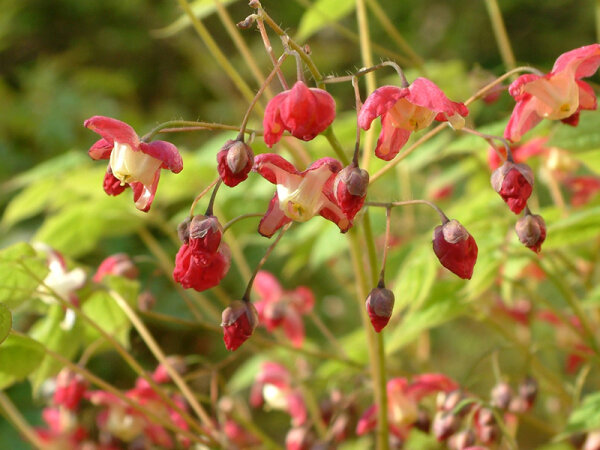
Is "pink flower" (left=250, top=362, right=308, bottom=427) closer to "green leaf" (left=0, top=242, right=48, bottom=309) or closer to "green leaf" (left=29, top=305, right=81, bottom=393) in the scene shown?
"green leaf" (left=29, top=305, right=81, bottom=393)

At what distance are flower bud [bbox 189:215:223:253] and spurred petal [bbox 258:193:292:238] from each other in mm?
57

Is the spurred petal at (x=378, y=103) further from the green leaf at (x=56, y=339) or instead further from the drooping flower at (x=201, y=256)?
the green leaf at (x=56, y=339)

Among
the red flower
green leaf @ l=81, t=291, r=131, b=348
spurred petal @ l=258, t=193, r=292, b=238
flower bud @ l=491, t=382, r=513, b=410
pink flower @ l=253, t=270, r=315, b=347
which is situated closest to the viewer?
the red flower

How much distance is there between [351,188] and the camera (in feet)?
2.24

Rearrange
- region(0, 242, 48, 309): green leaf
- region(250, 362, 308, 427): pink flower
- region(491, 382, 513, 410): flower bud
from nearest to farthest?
region(0, 242, 48, 309): green leaf
region(491, 382, 513, 410): flower bud
region(250, 362, 308, 427): pink flower

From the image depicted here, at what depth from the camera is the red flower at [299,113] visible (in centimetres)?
66

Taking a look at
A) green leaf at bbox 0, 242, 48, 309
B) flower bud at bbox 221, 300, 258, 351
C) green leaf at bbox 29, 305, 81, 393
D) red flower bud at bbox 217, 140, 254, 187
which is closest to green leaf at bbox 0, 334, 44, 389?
green leaf at bbox 0, 242, 48, 309

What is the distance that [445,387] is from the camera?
1187 mm

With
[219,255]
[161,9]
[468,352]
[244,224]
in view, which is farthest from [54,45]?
[219,255]

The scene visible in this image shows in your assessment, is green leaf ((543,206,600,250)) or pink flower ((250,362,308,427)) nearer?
green leaf ((543,206,600,250))

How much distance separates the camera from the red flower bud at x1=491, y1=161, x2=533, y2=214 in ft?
2.43

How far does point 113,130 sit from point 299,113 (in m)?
0.19

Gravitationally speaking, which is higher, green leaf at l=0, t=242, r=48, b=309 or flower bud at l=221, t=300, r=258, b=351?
green leaf at l=0, t=242, r=48, b=309

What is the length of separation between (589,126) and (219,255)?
0.59 m
